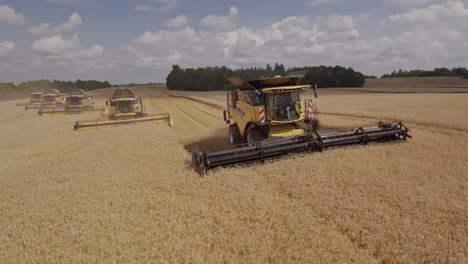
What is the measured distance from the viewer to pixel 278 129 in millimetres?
9602

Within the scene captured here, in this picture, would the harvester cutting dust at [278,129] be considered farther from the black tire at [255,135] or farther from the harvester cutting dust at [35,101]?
the harvester cutting dust at [35,101]

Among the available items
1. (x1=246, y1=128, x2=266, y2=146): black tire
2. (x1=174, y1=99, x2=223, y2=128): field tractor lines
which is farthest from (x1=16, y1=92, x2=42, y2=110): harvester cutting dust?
(x1=246, y1=128, x2=266, y2=146): black tire

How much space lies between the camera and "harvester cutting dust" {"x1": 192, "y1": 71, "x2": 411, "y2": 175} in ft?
24.7

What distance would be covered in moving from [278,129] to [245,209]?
4.86 metres

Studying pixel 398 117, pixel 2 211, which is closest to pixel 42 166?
pixel 2 211

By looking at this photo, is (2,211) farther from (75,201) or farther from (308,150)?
(308,150)

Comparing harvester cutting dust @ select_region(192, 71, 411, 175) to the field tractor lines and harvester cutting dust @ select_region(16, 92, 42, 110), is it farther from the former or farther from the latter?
harvester cutting dust @ select_region(16, 92, 42, 110)

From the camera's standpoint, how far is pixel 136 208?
5246mm

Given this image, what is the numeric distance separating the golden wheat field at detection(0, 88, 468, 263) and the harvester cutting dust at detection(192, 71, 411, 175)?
348 mm

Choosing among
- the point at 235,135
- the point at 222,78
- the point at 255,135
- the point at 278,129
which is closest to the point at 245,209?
the point at 255,135

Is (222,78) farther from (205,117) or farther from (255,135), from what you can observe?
(255,135)

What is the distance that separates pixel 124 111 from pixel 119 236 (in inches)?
632

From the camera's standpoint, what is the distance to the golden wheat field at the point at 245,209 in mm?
3910

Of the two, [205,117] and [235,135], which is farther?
[205,117]
